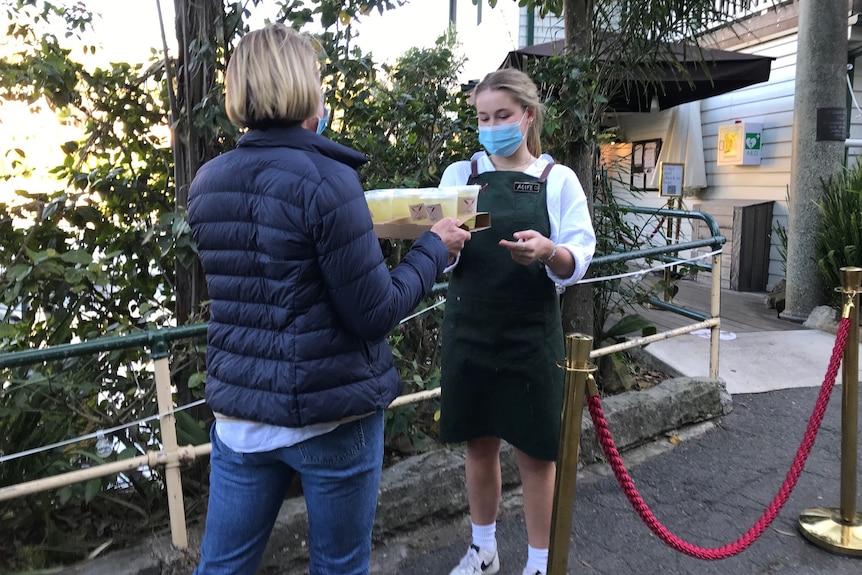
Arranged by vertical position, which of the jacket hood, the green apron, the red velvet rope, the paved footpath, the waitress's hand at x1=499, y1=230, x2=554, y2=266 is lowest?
the paved footpath

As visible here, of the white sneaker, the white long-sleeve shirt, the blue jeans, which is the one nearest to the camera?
the blue jeans

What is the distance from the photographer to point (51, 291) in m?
2.81

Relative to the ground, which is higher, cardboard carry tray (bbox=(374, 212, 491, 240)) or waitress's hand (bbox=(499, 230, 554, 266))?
cardboard carry tray (bbox=(374, 212, 491, 240))

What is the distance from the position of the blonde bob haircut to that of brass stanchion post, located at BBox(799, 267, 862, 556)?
8.05ft

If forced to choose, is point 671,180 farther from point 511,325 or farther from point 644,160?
point 511,325

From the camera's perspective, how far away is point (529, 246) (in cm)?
217

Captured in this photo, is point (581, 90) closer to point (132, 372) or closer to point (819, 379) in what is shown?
point (132, 372)

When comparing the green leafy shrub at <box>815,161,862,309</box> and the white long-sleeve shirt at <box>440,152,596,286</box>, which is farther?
the green leafy shrub at <box>815,161,862,309</box>

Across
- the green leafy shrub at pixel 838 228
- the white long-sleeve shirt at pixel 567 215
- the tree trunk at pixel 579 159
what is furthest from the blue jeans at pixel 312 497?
the green leafy shrub at pixel 838 228

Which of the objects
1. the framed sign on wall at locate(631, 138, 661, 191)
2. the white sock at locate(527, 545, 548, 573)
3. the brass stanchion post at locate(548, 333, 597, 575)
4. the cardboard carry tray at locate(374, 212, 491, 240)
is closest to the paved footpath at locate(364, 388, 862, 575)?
the white sock at locate(527, 545, 548, 573)

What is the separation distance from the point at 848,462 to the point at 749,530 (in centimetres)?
72

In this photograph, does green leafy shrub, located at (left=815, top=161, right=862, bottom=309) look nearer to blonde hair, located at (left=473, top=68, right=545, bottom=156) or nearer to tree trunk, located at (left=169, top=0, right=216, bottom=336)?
blonde hair, located at (left=473, top=68, right=545, bottom=156)

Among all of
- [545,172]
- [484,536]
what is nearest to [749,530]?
[484,536]

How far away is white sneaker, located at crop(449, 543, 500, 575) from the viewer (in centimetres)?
273
